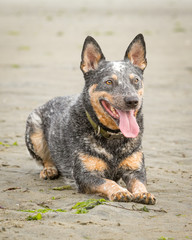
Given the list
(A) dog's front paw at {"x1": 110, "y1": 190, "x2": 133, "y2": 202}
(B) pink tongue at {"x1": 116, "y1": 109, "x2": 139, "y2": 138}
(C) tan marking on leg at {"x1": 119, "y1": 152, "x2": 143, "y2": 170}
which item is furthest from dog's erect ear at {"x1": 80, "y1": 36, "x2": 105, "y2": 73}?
(A) dog's front paw at {"x1": 110, "y1": 190, "x2": 133, "y2": 202}

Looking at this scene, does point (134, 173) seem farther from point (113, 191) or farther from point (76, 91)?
point (76, 91)

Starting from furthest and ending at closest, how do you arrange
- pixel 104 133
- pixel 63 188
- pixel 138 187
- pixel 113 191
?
1. pixel 63 188
2. pixel 104 133
3. pixel 138 187
4. pixel 113 191

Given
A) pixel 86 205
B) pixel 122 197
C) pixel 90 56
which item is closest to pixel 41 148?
pixel 90 56

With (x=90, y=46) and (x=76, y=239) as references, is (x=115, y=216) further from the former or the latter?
(x=90, y=46)

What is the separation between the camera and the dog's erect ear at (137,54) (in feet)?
22.5

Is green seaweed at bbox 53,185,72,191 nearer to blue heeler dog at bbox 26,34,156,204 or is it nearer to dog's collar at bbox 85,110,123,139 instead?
blue heeler dog at bbox 26,34,156,204

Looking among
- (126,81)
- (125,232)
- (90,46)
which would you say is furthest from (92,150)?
(125,232)

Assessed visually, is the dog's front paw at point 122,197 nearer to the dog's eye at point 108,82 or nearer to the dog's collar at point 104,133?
the dog's collar at point 104,133

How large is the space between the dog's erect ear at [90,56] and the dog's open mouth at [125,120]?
0.70 meters

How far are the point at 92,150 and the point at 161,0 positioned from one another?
5314 centimetres

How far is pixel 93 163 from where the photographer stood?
632cm

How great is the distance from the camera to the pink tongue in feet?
20.3

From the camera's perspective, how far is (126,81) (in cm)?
636

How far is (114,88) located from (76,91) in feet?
23.8
